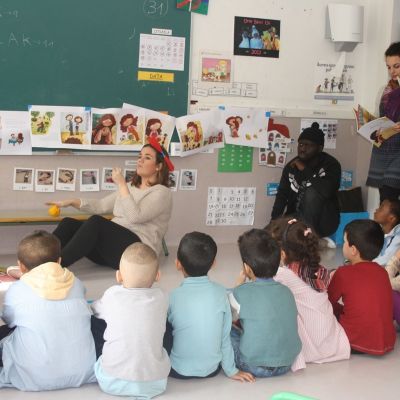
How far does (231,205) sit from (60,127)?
1.51 m

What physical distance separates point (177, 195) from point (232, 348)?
261cm

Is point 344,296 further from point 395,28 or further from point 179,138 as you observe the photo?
point 395,28

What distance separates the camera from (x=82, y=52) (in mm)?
4598

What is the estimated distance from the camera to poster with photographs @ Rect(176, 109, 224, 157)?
497 centimetres

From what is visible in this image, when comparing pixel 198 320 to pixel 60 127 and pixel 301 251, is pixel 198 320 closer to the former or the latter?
pixel 301 251

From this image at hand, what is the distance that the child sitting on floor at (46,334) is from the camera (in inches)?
91.8

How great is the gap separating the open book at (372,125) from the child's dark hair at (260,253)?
208cm

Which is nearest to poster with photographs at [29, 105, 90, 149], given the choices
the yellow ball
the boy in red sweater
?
the yellow ball

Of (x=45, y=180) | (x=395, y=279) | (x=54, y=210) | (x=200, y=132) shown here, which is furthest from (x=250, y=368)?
(x=200, y=132)

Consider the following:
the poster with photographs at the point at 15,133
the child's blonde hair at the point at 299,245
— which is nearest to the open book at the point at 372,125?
the child's blonde hair at the point at 299,245

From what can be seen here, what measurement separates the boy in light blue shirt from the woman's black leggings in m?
1.37

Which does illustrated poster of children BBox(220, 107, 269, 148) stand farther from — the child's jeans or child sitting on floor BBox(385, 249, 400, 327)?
the child's jeans

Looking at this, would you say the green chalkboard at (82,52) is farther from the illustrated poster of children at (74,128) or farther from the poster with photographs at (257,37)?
the poster with photographs at (257,37)

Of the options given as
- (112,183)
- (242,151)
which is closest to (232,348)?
(112,183)
